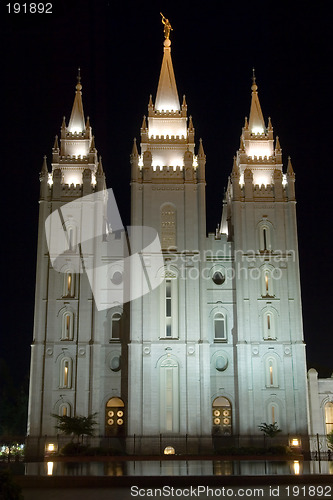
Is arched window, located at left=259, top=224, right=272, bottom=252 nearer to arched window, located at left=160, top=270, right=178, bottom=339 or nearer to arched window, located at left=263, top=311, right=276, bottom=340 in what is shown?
arched window, located at left=263, top=311, right=276, bottom=340

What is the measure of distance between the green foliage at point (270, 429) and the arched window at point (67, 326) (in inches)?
637

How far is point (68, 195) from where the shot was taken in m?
53.7

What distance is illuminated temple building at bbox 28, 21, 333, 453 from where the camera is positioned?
4825 centimetres

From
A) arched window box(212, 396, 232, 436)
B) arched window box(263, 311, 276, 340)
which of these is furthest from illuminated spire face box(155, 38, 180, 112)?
arched window box(212, 396, 232, 436)

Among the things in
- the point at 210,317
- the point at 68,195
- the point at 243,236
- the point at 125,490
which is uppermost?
the point at 68,195

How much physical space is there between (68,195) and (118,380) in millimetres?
15823

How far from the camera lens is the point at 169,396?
48500mm

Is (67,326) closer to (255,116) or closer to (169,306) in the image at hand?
(169,306)

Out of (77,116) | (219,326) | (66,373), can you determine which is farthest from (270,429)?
(77,116)

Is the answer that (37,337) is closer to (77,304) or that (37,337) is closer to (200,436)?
(77,304)

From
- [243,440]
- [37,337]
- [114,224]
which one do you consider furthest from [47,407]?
[114,224]

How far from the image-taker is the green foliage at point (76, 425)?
45.0 meters

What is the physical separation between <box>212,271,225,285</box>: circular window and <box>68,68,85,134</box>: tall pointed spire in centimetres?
1771

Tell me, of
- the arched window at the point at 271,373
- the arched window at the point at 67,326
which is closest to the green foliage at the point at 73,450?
the arched window at the point at 67,326
